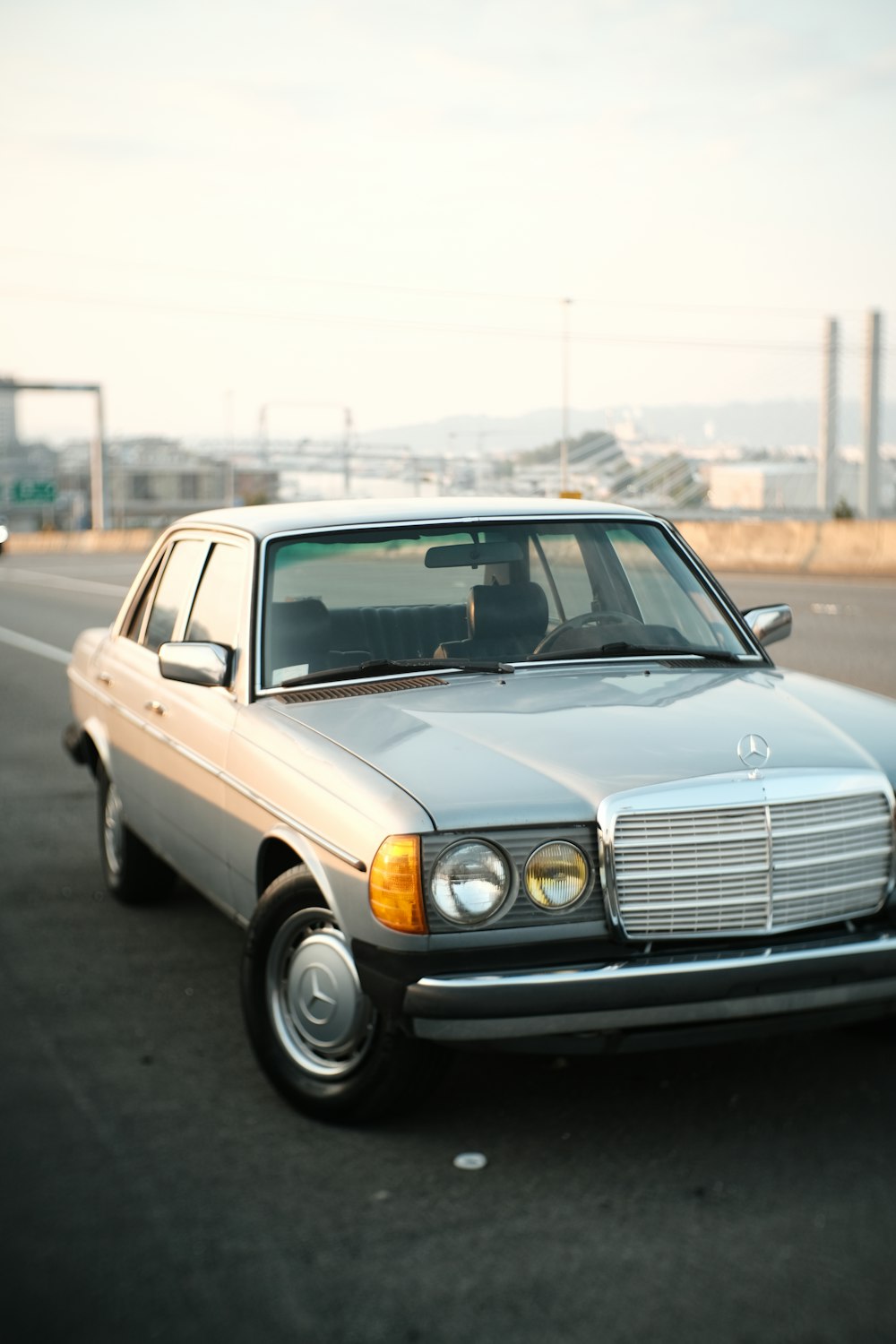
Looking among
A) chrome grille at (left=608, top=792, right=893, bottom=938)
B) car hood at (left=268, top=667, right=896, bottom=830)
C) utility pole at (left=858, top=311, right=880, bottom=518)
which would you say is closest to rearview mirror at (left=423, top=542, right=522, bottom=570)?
car hood at (left=268, top=667, right=896, bottom=830)

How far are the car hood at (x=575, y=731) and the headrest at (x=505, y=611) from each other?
0.28 meters

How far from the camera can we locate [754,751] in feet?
12.3

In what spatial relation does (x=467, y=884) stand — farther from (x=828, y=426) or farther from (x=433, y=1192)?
(x=828, y=426)

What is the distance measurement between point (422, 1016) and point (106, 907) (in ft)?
10.00

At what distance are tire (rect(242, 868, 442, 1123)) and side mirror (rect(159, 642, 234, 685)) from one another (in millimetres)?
856

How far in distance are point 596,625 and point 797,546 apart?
85.4 ft

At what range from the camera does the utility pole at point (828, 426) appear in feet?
152

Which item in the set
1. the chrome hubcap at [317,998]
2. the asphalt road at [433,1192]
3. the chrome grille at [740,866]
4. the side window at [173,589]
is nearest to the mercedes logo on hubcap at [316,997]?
the chrome hubcap at [317,998]

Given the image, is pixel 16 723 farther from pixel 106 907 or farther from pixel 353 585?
pixel 353 585

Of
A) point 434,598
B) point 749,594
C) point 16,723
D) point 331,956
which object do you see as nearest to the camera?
point 331,956

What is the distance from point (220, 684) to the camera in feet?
15.4

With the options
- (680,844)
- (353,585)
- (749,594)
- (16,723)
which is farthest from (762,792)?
(749,594)

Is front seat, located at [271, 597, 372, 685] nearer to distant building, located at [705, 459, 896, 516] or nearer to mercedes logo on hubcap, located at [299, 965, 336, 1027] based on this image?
mercedes logo on hubcap, located at [299, 965, 336, 1027]

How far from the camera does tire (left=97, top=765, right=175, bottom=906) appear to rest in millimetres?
6066
